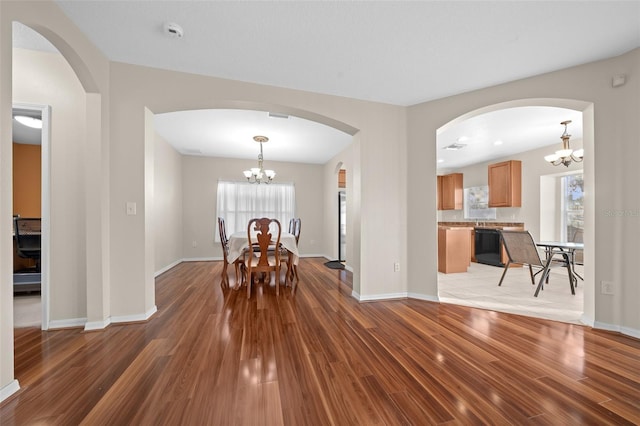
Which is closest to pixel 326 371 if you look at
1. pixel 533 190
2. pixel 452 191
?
pixel 533 190

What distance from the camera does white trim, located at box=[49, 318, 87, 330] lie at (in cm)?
209

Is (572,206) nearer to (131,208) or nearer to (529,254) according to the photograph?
(529,254)

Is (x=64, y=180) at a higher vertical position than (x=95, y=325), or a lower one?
higher

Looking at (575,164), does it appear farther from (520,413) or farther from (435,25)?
(520,413)

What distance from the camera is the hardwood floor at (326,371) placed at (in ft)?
3.83

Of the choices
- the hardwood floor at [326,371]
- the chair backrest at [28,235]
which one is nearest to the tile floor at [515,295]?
the hardwood floor at [326,371]

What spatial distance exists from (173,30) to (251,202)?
442 centimetres

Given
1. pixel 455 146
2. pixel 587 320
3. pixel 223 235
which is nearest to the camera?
pixel 587 320

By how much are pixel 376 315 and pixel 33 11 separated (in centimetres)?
352

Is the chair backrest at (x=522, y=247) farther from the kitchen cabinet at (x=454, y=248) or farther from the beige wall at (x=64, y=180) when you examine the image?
the beige wall at (x=64, y=180)

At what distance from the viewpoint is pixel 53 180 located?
82.7 inches

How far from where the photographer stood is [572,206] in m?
4.93

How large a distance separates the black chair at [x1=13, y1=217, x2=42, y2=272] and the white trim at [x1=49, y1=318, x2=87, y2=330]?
1737mm

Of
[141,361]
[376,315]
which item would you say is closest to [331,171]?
[376,315]
